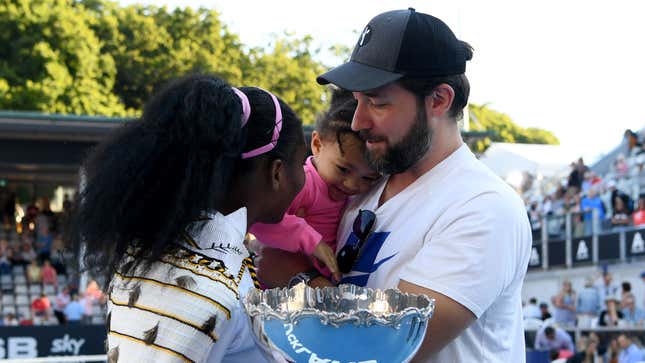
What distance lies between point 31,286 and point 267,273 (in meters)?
19.9

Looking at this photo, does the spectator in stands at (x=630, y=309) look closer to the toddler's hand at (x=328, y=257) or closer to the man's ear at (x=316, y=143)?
the man's ear at (x=316, y=143)

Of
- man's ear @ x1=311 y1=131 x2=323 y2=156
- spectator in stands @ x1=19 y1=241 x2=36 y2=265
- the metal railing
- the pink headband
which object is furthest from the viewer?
spectator in stands @ x1=19 y1=241 x2=36 y2=265

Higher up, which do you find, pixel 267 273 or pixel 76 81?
pixel 267 273

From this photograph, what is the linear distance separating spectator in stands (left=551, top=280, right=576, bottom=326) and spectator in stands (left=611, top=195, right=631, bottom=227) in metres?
1.29

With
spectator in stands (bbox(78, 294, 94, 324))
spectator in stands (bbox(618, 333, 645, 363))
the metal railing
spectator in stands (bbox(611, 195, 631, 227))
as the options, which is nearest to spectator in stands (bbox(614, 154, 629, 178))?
the metal railing

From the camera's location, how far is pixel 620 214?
17.0m

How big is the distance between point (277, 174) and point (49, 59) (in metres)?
34.6

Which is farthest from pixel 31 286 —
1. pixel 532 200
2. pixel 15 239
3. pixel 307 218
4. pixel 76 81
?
pixel 307 218

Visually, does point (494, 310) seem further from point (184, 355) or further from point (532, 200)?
point (532, 200)

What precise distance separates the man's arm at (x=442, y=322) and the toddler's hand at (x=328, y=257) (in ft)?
1.52

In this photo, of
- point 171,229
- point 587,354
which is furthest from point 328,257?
point 587,354

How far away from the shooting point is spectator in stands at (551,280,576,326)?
1688 centimetres

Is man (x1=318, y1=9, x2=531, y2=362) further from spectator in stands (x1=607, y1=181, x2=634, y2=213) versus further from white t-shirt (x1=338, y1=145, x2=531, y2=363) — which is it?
spectator in stands (x1=607, y1=181, x2=634, y2=213)

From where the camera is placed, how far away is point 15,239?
25375 millimetres
